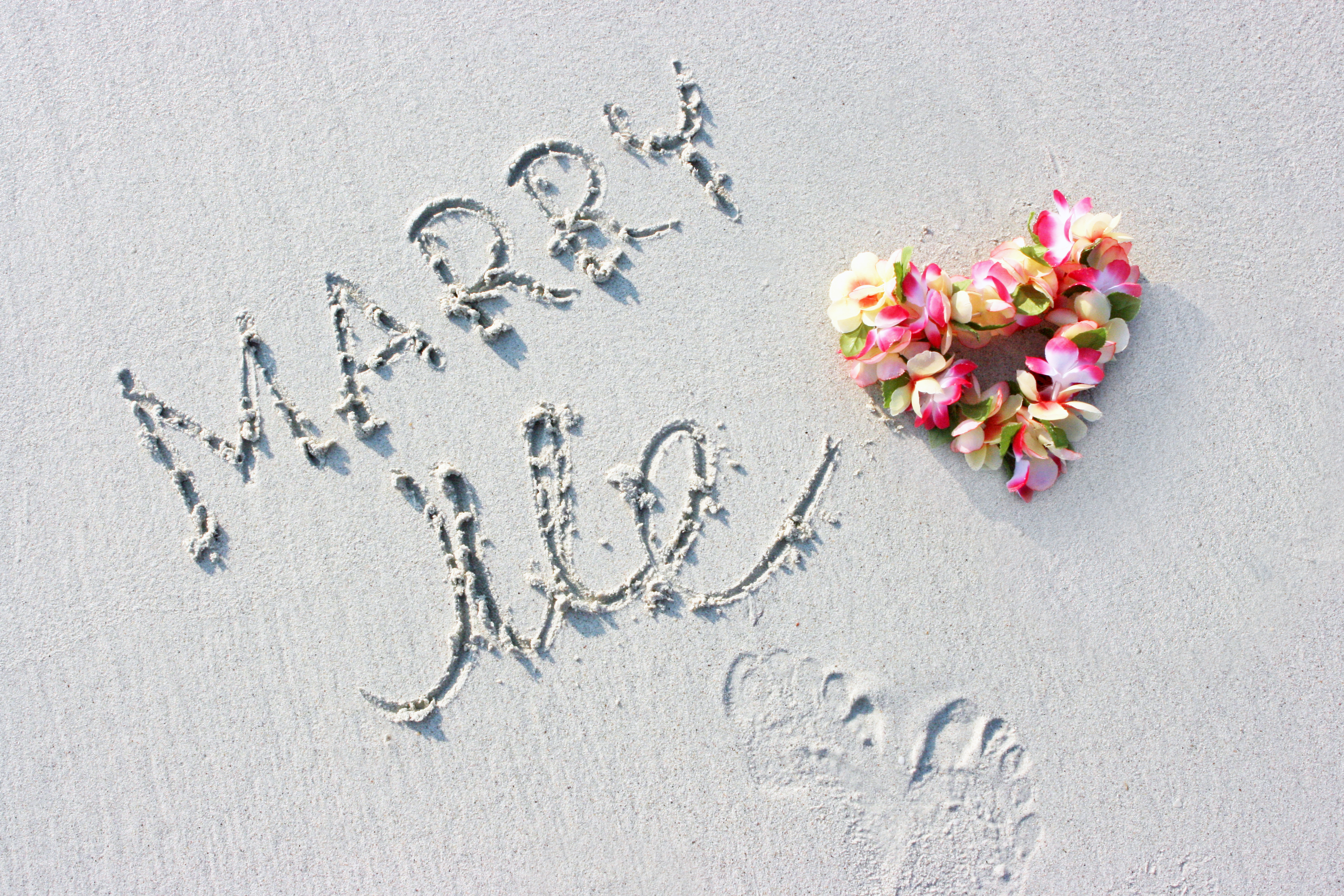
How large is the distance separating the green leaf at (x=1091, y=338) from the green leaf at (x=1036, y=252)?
14 cm

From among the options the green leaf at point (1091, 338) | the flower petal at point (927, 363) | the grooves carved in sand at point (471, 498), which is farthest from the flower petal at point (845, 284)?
the green leaf at point (1091, 338)

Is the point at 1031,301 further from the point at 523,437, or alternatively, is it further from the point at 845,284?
the point at 523,437

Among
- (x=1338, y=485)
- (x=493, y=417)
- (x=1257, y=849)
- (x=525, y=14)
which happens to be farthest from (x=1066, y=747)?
(x=525, y=14)

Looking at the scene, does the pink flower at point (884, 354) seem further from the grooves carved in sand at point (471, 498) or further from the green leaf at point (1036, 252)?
the green leaf at point (1036, 252)

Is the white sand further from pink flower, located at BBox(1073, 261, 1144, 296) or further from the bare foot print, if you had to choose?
pink flower, located at BBox(1073, 261, 1144, 296)

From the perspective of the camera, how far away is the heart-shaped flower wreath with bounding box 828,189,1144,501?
132 centimetres

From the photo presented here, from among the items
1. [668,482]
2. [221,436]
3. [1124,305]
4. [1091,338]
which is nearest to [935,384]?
[1091,338]

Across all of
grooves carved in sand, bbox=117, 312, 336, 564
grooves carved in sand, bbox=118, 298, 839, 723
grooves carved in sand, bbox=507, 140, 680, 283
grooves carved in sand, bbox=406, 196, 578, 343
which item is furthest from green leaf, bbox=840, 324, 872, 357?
grooves carved in sand, bbox=117, 312, 336, 564

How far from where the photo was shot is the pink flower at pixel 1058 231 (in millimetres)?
1345

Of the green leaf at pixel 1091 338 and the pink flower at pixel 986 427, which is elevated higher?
the green leaf at pixel 1091 338

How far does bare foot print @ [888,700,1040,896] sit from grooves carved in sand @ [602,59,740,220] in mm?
1016

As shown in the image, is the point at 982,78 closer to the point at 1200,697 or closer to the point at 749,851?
the point at 1200,697

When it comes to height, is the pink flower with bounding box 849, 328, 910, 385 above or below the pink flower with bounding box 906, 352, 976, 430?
above

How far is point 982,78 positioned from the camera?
1.48 meters
